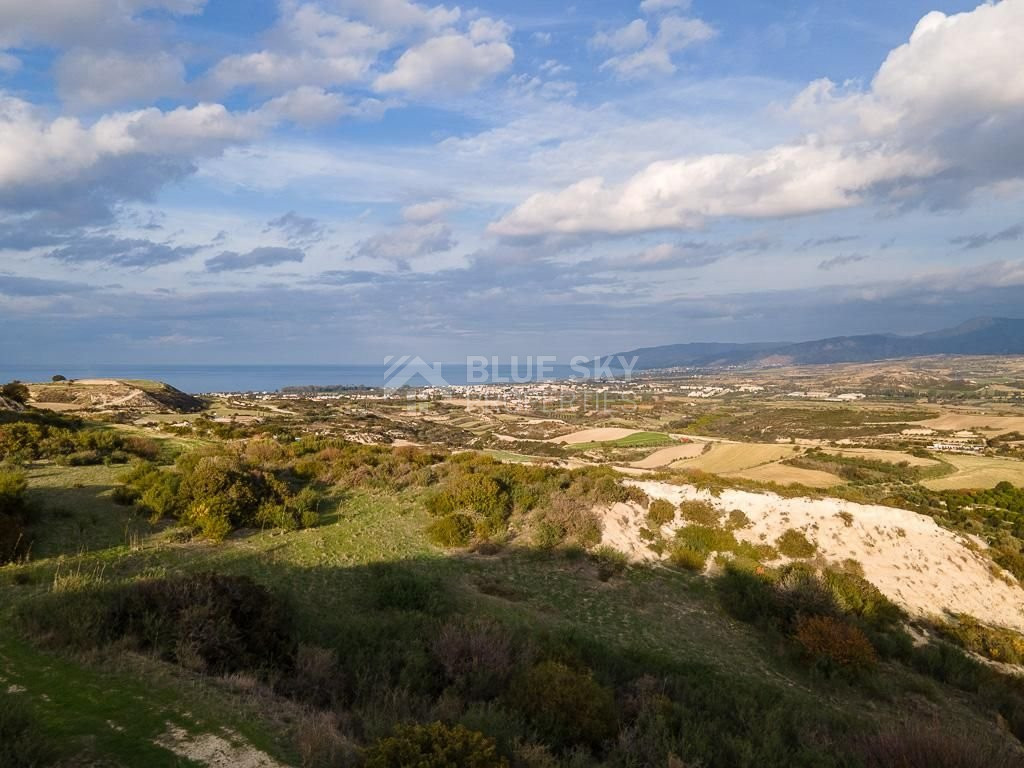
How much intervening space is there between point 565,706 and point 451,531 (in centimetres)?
867

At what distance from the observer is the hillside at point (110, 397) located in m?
45.1

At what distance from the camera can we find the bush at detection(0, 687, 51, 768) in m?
4.17

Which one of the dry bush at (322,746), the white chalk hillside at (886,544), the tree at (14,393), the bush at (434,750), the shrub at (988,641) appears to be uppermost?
the tree at (14,393)

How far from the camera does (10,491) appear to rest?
449 inches

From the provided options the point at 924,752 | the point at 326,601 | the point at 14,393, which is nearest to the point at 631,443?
the point at 14,393

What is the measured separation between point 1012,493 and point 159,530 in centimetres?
4585

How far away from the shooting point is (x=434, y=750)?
4.93m

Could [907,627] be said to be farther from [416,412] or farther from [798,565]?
[416,412]

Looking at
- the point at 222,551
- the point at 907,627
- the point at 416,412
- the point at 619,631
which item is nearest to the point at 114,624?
the point at 222,551

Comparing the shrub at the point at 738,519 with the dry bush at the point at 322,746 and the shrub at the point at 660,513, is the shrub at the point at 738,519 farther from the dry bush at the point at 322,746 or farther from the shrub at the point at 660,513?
the dry bush at the point at 322,746

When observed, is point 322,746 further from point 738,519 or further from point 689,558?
point 738,519

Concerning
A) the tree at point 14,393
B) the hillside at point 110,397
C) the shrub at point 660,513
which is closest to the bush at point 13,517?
the shrub at point 660,513

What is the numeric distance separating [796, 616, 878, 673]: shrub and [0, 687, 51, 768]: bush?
12.4 meters

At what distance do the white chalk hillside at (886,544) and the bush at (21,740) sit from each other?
46.1ft
